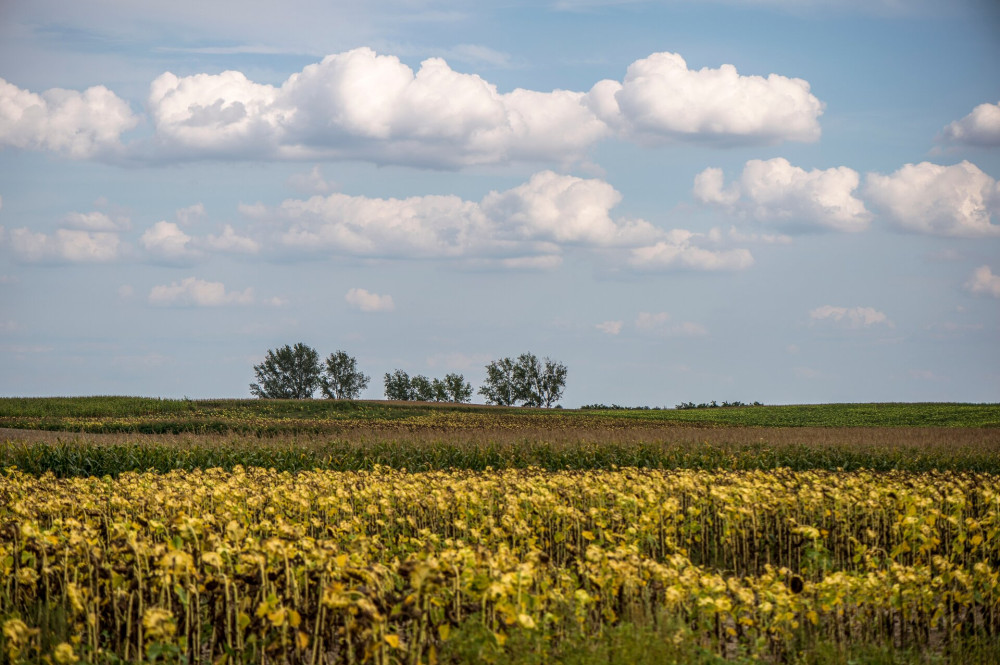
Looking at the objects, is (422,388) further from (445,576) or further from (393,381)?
(445,576)

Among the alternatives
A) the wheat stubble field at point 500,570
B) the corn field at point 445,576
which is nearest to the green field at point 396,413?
the wheat stubble field at point 500,570

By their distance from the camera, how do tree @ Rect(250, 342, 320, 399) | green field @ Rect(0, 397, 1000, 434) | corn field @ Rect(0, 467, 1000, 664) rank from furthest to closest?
tree @ Rect(250, 342, 320, 399)
green field @ Rect(0, 397, 1000, 434)
corn field @ Rect(0, 467, 1000, 664)

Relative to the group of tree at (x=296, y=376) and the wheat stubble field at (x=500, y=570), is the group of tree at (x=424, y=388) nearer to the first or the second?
the group of tree at (x=296, y=376)

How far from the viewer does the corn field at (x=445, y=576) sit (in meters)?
5.91

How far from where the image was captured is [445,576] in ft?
20.4

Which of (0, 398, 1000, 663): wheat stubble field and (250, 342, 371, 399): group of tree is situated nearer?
(0, 398, 1000, 663): wheat stubble field

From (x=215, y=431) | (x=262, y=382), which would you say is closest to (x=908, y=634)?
(x=215, y=431)

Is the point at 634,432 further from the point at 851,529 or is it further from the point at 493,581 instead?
the point at 493,581

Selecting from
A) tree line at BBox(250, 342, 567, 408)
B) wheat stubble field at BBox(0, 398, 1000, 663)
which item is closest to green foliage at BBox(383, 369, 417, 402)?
tree line at BBox(250, 342, 567, 408)

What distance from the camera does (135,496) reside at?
10.7 metres

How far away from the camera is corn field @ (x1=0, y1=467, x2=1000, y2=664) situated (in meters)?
5.91

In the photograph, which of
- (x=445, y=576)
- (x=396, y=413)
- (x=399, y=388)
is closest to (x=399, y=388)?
(x=399, y=388)

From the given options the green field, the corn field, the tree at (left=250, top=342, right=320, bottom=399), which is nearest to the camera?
the corn field

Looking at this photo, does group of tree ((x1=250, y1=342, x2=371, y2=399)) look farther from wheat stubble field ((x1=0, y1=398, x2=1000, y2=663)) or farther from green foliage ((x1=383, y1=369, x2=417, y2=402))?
wheat stubble field ((x1=0, y1=398, x2=1000, y2=663))
